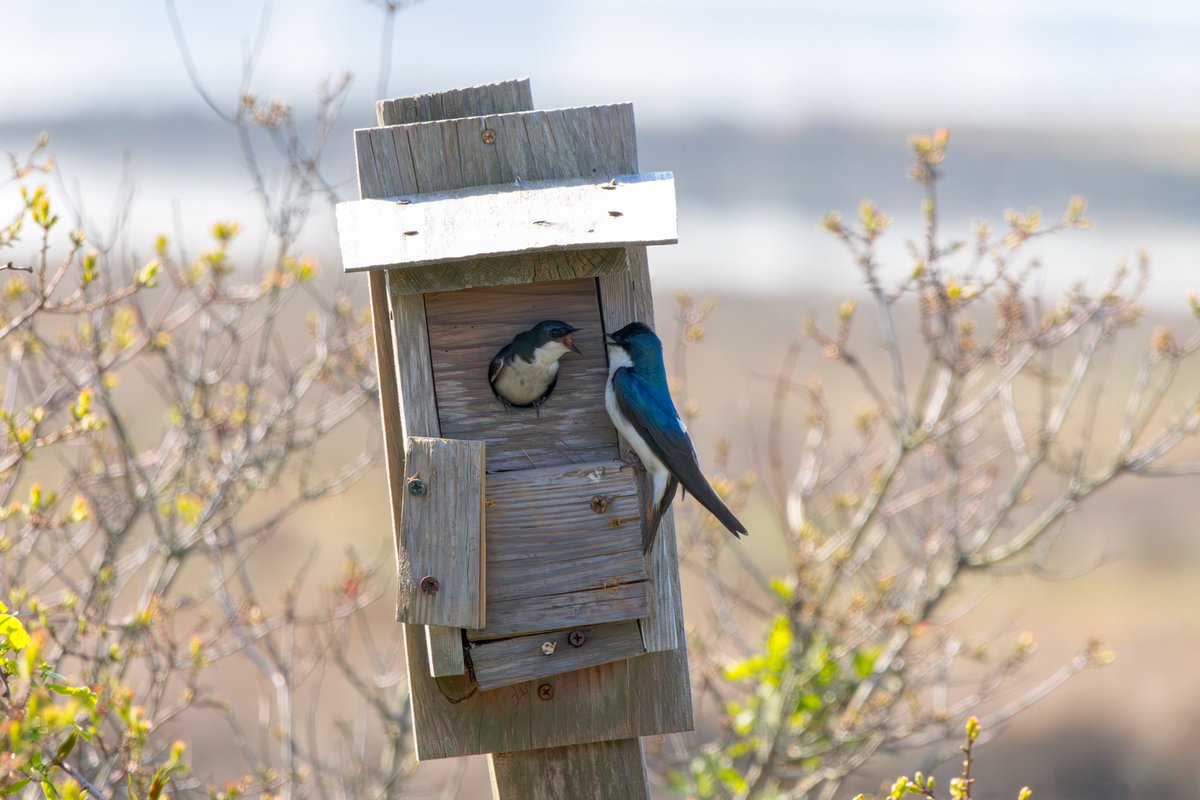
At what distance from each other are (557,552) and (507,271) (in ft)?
2.16

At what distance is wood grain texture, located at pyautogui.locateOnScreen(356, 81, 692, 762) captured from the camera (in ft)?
9.82

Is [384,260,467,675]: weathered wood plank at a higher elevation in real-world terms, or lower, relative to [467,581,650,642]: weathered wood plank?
higher

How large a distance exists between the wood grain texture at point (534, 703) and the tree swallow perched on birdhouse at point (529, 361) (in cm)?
21

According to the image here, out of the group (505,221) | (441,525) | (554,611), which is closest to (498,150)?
(505,221)

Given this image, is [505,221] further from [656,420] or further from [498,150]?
[656,420]

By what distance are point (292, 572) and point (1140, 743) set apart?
680 cm

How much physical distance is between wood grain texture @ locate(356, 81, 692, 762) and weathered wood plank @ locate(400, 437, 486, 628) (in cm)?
32

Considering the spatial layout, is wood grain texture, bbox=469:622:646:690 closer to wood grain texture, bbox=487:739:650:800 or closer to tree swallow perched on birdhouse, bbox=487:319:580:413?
wood grain texture, bbox=487:739:650:800

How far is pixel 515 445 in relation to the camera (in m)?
2.99

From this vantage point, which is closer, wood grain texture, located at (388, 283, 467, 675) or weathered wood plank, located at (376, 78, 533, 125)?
wood grain texture, located at (388, 283, 467, 675)

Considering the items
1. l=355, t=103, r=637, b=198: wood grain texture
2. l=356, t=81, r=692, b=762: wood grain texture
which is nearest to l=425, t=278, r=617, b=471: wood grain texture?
l=356, t=81, r=692, b=762: wood grain texture

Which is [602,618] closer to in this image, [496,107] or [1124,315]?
[496,107]

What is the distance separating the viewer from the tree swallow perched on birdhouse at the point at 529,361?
2.94 meters

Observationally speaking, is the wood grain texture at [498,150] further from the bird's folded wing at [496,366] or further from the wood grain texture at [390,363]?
the bird's folded wing at [496,366]
